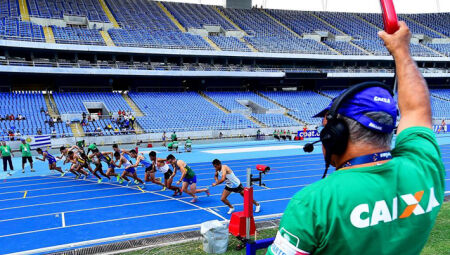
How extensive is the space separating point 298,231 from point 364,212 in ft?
0.77

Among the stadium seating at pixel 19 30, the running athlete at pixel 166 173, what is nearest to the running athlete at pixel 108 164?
the running athlete at pixel 166 173

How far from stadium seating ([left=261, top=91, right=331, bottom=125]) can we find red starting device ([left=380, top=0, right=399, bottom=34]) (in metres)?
32.4

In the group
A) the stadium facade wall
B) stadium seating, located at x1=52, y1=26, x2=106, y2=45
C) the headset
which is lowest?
the headset

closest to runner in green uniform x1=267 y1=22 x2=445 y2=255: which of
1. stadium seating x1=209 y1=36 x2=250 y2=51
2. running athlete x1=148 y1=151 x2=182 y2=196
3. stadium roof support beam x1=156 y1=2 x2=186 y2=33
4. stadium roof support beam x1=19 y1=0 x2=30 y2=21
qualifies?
running athlete x1=148 y1=151 x2=182 y2=196

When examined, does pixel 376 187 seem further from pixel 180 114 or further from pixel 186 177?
pixel 180 114

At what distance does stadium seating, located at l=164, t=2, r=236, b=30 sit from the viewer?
44.8 m

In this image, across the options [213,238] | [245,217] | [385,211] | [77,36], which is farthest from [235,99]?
[385,211]

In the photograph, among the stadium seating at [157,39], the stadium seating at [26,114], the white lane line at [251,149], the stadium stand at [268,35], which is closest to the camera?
the white lane line at [251,149]

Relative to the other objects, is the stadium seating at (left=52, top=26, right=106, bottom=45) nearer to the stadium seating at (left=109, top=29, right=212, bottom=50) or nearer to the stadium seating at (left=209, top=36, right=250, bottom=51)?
the stadium seating at (left=109, top=29, right=212, bottom=50)

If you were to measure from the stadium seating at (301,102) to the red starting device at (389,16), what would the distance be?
3239cm

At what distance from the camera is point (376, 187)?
1091 mm

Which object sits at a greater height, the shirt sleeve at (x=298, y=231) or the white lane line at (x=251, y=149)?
the shirt sleeve at (x=298, y=231)

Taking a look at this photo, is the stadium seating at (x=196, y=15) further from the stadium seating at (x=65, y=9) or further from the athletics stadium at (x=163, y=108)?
the stadium seating at (x=65, y=9)

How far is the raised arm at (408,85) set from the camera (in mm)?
1438
